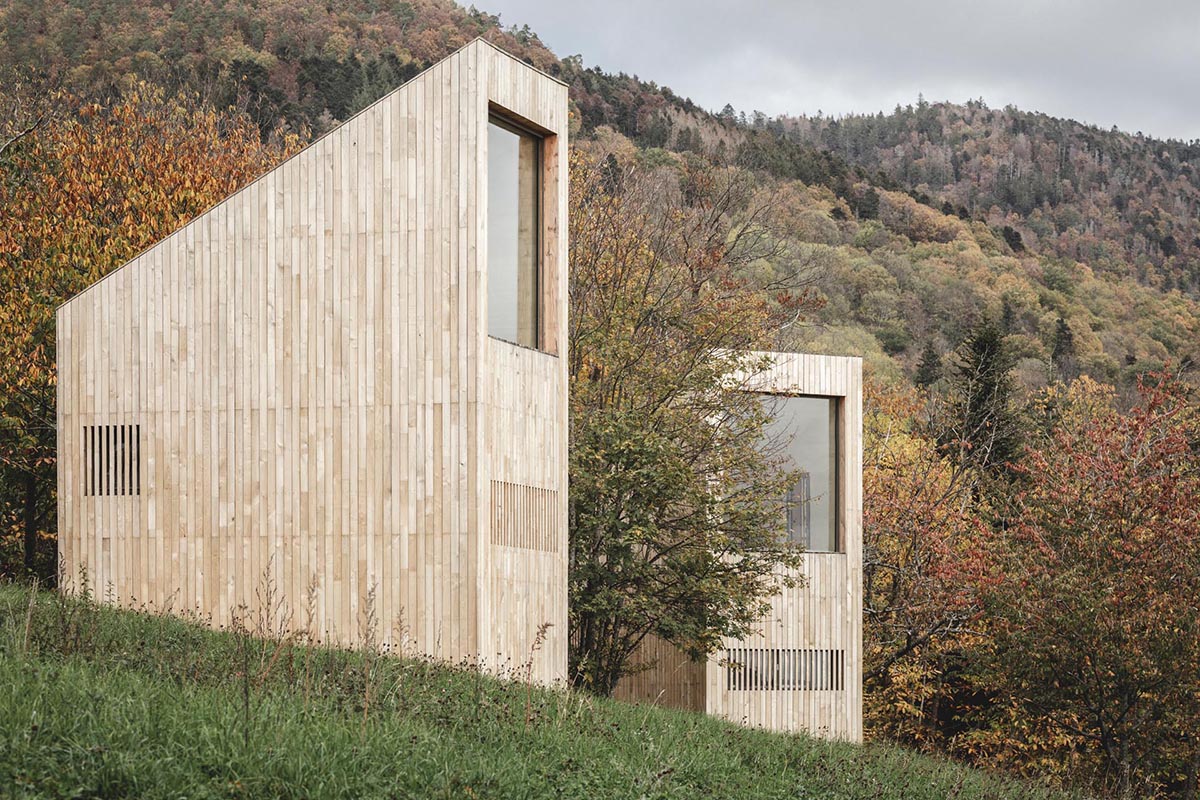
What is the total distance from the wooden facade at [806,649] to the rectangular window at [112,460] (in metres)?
10.6

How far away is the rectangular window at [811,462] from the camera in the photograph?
25.3m

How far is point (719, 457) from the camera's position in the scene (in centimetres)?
2181

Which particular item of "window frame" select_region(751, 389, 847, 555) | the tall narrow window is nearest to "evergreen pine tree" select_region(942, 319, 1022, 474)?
"window frame" select_region(751, 389, 847, 555)

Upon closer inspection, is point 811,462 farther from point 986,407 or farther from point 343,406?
point 986,407

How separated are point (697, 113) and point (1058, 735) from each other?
194 ft

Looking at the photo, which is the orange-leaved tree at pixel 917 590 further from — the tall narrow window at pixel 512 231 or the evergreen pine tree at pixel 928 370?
the evergreen pine tree at pixel 928 370

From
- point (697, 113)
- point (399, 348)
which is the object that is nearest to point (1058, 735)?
point (399, 348)

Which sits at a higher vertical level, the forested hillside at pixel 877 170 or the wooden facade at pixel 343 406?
the forested hillside at pixel 877 170

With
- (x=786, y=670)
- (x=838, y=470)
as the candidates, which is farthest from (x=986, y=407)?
(x=786, y=670)

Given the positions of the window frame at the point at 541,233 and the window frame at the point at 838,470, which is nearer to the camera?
the window frame at the point at 541,233

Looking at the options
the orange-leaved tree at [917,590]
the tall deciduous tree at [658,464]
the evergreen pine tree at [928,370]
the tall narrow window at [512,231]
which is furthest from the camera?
the evergreen pine tree at [928,370]

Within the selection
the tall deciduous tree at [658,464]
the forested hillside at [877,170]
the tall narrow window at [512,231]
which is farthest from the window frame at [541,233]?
the forested hillside at [877,170]

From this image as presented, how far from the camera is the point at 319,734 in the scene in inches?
337

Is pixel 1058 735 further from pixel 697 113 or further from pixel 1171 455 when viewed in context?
pixel 697 113
